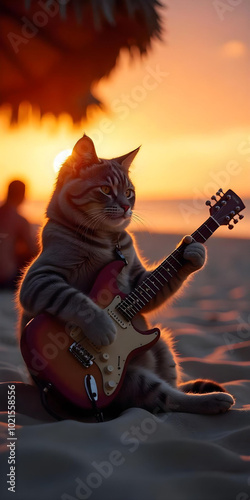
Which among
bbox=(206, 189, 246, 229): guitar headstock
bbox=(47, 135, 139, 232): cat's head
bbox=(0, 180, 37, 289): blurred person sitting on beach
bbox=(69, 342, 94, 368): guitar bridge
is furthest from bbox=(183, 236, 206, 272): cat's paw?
bbox=(0, 180, 37, 289): blurred person sitting on beach

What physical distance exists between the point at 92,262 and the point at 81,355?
0.31 metres

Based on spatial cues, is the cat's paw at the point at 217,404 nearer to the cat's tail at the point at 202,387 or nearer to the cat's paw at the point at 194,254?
the cat's tail at the point at 202,387

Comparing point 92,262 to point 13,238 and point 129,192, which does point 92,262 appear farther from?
point 13,238

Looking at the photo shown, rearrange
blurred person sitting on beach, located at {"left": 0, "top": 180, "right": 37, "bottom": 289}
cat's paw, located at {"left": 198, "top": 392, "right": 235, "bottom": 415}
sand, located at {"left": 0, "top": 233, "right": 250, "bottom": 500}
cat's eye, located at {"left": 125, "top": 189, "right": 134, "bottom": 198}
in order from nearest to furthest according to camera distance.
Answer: sand, located at {"left": 0, "top": 233, "right": 250, "bottom": 500} → cat's paw, located at {"left": 198, "top": 392, "right": 235, "bottom": 415} → cat's eye, located at {"left": 125, "top": 189, "right": 134, "bottom": 198} → blurred person sitting on beach, located at {"left": 0, "top": 180, "right": 37, "bottom": 289}

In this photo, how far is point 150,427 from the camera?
1.41 metres

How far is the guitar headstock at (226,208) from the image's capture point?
5.62ft

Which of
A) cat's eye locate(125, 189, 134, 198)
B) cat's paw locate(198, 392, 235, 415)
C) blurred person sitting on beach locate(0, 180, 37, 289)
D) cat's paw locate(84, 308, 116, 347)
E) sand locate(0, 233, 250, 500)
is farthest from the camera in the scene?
blurred person sitting on beach locate(0, 180, 37, 289)

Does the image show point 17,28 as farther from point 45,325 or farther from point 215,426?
point 215,426

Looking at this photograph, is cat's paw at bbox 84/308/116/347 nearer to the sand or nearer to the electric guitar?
the electric guitar

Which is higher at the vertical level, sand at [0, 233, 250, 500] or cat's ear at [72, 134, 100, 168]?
cat's ear at [72, 134, 100, 168]

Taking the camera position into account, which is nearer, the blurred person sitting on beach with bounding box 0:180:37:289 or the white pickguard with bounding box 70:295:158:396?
the white pickguard with bounding box 70:295:158:396

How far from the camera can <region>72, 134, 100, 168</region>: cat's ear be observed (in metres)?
1.62

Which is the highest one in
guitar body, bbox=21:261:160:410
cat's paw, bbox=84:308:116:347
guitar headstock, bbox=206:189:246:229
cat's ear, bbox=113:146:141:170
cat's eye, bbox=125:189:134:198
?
guitar headstock, bbox=206:189:246:229

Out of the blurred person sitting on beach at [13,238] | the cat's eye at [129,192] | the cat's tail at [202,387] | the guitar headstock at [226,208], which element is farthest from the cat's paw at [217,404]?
the blurred person sitting on beach at [13,238]
